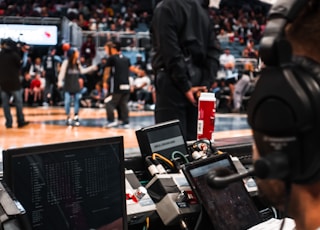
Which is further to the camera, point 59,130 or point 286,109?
point 59,130

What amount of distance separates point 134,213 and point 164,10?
136 cm

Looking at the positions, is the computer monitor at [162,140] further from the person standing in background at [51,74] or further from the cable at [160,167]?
the person standing in background at [51,74]

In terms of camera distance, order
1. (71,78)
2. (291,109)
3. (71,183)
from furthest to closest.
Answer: (71,78) → (71,183) → (291,109)

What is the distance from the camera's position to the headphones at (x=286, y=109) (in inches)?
27.5

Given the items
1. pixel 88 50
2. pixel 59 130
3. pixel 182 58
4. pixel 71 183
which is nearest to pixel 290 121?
pixel 71 183

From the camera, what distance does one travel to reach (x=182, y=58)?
8.69ft

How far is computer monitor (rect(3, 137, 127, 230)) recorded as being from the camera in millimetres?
1253

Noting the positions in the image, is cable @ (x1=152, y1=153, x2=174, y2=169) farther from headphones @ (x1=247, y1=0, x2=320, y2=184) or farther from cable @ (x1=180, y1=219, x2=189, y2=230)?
headphones @ (x1=247, y1=0, x2=320, y2=184)

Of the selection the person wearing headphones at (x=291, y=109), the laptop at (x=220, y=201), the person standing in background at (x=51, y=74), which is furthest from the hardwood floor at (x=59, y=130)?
the person wearing headphones at (x=291, y=109)

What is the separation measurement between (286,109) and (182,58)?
1.97 meters

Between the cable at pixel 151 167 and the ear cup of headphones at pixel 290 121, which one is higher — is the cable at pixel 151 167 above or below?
below

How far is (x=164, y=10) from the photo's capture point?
104 inches

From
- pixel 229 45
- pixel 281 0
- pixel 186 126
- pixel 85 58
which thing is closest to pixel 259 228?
pixel 281 0

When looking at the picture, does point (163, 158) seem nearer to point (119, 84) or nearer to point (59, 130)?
point (59, 130)
